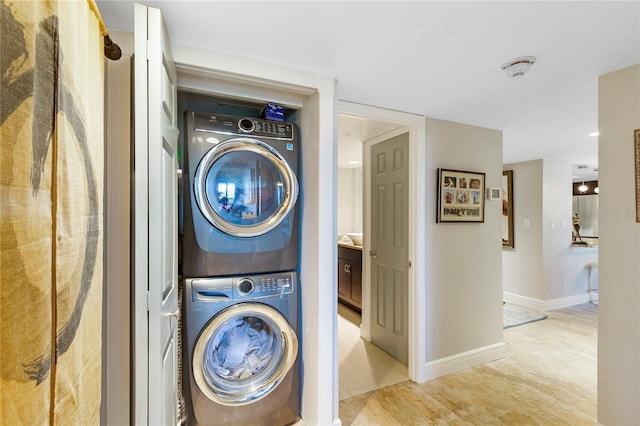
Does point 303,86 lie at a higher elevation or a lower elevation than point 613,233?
higher

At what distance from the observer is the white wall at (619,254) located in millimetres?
1616

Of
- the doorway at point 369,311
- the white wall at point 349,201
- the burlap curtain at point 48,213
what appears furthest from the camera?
the white wall at point 349,201

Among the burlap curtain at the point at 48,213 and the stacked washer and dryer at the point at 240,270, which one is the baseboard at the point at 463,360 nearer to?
the stacked washer and dryer at the point at 240,270

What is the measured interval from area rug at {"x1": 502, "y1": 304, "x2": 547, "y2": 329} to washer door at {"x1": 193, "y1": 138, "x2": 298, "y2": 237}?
334cm

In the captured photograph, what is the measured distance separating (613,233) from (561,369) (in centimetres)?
161

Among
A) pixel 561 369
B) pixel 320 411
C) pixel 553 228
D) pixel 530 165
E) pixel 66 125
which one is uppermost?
pixel 530 165

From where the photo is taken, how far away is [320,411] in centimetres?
169

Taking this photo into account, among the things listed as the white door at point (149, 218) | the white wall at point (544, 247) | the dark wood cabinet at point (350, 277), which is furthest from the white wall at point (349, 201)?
the white door at point (149, 218)

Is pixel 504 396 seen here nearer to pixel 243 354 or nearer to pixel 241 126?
pixel 243 354

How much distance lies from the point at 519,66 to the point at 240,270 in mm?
1901

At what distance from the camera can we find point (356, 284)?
3.83 metres

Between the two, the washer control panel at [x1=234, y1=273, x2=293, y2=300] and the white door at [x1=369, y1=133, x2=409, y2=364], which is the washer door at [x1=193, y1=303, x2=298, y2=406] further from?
the white door at [x1=369, y1=133, x2=409, y2=364]

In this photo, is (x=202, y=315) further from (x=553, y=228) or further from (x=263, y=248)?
(x=553, y=228)

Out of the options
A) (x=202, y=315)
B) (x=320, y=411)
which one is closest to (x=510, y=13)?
(x=202, y=315)
